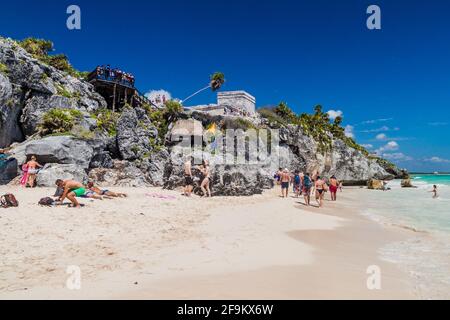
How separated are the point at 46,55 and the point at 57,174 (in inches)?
821

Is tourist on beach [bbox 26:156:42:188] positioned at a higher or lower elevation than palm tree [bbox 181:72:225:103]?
lower

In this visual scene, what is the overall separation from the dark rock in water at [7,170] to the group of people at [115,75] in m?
15.7

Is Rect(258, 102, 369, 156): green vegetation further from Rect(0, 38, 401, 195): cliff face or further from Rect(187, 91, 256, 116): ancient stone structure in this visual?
Rect(0, 38, 401, 195): cliff face

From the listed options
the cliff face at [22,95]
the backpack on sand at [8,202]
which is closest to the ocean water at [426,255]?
the backpack on sand at [8,202]

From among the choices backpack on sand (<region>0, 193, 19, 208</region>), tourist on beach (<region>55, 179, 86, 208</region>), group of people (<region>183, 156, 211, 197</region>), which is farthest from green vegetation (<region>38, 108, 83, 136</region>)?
backpack on sand (<region>0, 193, 19, 208</region>)

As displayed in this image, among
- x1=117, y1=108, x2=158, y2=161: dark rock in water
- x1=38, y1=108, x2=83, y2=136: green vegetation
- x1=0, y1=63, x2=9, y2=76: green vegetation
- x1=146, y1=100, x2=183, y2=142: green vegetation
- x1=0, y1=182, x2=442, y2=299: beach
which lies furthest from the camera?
x1=146, y1=100, x2=183, y2=142: green vegetation

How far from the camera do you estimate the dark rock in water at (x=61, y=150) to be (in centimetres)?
1644

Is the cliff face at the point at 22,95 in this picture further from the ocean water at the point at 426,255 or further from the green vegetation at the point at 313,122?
the green vegetation at the point at 313,122

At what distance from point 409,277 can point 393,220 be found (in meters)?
7.71

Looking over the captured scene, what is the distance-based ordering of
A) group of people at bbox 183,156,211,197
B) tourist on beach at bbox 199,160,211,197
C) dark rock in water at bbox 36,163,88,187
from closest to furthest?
dark rock in water at bbox 36,163,88,187 → group of people at bbox 183,156,211,197 → tourist on beach at bbox 199,160,211,197

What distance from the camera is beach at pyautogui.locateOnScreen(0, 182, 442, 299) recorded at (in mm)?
4117

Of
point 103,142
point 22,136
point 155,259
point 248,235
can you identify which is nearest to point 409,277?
point 248,235
